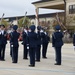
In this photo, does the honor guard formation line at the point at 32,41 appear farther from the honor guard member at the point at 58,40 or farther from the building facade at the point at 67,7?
the building facade at the point at 67,7

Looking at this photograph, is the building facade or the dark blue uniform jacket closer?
the dark blue uniform jacket

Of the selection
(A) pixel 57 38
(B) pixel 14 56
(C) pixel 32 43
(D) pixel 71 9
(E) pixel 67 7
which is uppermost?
(E) pixel 67 7

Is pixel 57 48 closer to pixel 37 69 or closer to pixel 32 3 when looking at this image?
pixel 37 69

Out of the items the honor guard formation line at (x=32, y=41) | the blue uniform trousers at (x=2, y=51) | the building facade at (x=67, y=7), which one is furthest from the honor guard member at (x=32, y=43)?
the building facade at (x=67, y=7)

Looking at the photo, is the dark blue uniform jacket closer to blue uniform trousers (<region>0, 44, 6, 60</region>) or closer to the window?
blue uniform trousers (<region>0, 44, 6, 60</region>)

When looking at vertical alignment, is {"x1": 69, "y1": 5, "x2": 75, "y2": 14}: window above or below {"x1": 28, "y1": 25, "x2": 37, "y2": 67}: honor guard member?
above

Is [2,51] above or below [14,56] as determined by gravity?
above

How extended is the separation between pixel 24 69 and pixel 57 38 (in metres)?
2.59

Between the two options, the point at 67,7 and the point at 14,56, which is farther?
the point at 67,7

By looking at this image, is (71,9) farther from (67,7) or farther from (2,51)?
(2,51)

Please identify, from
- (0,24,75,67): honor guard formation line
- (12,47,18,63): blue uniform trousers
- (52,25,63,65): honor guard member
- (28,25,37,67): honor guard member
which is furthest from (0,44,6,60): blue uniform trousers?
(52,25,63,65): honor guard member

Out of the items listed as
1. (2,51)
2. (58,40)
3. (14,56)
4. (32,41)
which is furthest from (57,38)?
(2,51)

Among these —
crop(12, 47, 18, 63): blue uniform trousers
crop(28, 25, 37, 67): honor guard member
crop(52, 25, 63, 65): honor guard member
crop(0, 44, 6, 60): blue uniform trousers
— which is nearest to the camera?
crop(28, 25, 37, 67): honor guard member

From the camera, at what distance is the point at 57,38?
1479 cm
